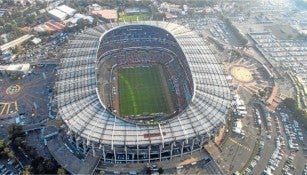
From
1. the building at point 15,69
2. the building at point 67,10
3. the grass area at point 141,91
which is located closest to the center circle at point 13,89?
the building at point 15,69

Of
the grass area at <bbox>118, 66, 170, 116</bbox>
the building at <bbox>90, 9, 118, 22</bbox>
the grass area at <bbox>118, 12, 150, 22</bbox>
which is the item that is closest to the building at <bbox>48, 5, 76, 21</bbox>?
the building at <bbox>90, 9, 118, 22</bbox>

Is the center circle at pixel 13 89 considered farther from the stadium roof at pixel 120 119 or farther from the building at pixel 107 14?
the building at pixel 107 14

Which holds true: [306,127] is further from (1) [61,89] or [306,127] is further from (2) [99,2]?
(2) [99,2]

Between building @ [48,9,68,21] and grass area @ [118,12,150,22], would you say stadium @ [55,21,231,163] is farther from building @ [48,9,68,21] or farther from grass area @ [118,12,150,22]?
building @ [48,9,68,21]

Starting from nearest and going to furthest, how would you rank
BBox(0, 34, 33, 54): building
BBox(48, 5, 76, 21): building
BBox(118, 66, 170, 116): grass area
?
1. BBox(118, 66, 170, 116): grass area
2. BBox(0, 34, 33, 54): building
3. BBox(48, 5, 76, 21): building

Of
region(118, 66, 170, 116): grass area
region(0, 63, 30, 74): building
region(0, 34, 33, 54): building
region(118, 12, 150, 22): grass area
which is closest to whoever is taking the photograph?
region(118, 66, 170, 116): grass area

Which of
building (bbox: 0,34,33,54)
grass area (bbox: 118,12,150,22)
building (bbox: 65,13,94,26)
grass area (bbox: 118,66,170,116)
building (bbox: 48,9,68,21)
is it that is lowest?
grass area (bbox: 118,66,170,116)
